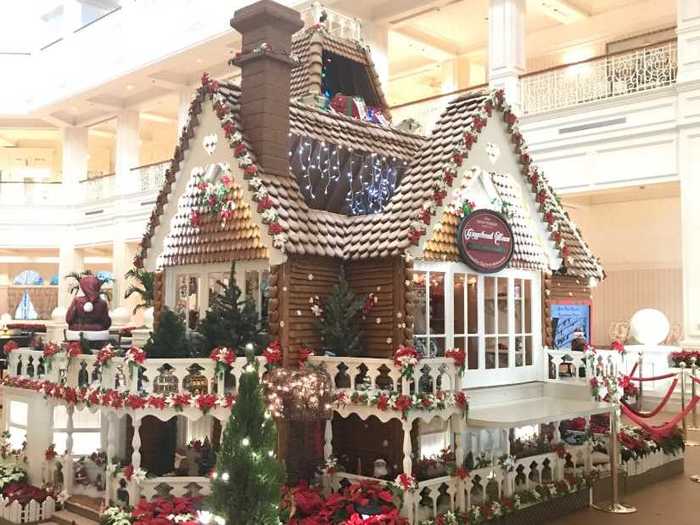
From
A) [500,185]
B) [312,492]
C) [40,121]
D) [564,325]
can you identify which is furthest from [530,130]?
[40,121]

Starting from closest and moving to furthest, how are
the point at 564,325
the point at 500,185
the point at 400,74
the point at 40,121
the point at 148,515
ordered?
the point at 148,515
the point at 500,185
the point at 564,325
the point at 400,74
the point at 40,121

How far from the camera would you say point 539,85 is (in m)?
17.3

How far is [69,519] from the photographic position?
27.2ft

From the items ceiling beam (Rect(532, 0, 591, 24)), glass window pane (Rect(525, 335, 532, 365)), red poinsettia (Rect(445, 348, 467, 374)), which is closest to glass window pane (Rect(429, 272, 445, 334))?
red poinsettia (Rect(445, 348, 467, 374))

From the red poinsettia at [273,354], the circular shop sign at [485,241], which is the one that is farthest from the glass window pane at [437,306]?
the red poinsettia at [273,354]

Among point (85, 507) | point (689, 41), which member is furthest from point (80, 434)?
point (689, 41)

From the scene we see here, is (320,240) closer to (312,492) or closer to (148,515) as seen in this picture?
(312,492)

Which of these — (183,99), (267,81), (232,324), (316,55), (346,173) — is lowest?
(232,324)

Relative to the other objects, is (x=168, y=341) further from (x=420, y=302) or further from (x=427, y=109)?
(x=427, y=109)

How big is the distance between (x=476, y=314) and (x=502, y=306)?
0.65 meters

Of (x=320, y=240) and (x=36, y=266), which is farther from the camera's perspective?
(x=36, y=266)

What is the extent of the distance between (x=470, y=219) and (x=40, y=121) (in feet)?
88.7

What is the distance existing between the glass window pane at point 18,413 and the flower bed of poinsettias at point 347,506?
440 cm

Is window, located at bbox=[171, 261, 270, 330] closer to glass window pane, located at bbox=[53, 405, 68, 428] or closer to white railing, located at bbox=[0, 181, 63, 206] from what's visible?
glass window pane, located at bbox=[53, 405, 68, 428]
